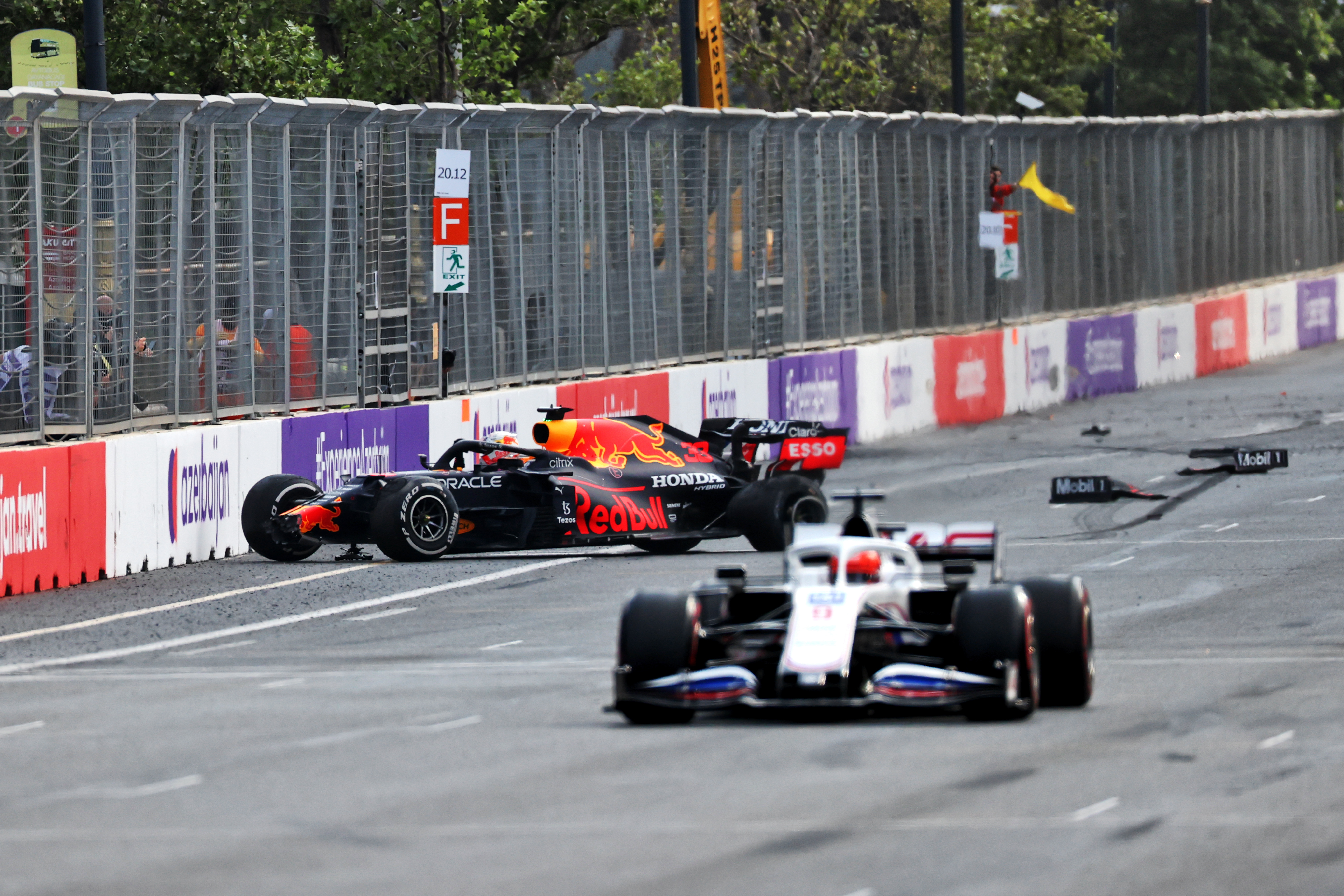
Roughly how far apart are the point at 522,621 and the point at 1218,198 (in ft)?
107

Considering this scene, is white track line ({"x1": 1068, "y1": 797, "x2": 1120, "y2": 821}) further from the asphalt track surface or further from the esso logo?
the esso logo

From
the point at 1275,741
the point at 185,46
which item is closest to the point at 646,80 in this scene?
the point at 185,46

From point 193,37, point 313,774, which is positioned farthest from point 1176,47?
point 313,774

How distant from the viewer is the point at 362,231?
24.2m

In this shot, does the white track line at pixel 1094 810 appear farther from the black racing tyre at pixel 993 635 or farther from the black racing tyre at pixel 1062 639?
the black racing tyre at pixel 1062 639

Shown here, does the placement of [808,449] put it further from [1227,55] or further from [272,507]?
[1227,55]

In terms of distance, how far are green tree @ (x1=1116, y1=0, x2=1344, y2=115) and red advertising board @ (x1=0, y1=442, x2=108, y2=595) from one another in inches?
2120

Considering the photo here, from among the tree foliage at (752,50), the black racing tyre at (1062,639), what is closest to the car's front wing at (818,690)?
the black racing tyre at (1062,639)

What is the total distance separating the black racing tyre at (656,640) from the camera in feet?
37.1

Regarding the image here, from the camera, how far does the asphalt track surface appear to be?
8453 mm

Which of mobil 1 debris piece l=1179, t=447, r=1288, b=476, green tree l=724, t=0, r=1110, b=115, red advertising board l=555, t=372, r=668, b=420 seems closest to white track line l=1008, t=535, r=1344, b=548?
mobil 1 debris piece l=1179, t=447, r=1288, b=476

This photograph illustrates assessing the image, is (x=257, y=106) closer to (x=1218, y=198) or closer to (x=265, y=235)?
(x=265, y=235)

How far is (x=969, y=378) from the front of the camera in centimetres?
Result: 3547

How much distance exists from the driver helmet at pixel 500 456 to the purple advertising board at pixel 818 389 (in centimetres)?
1036
